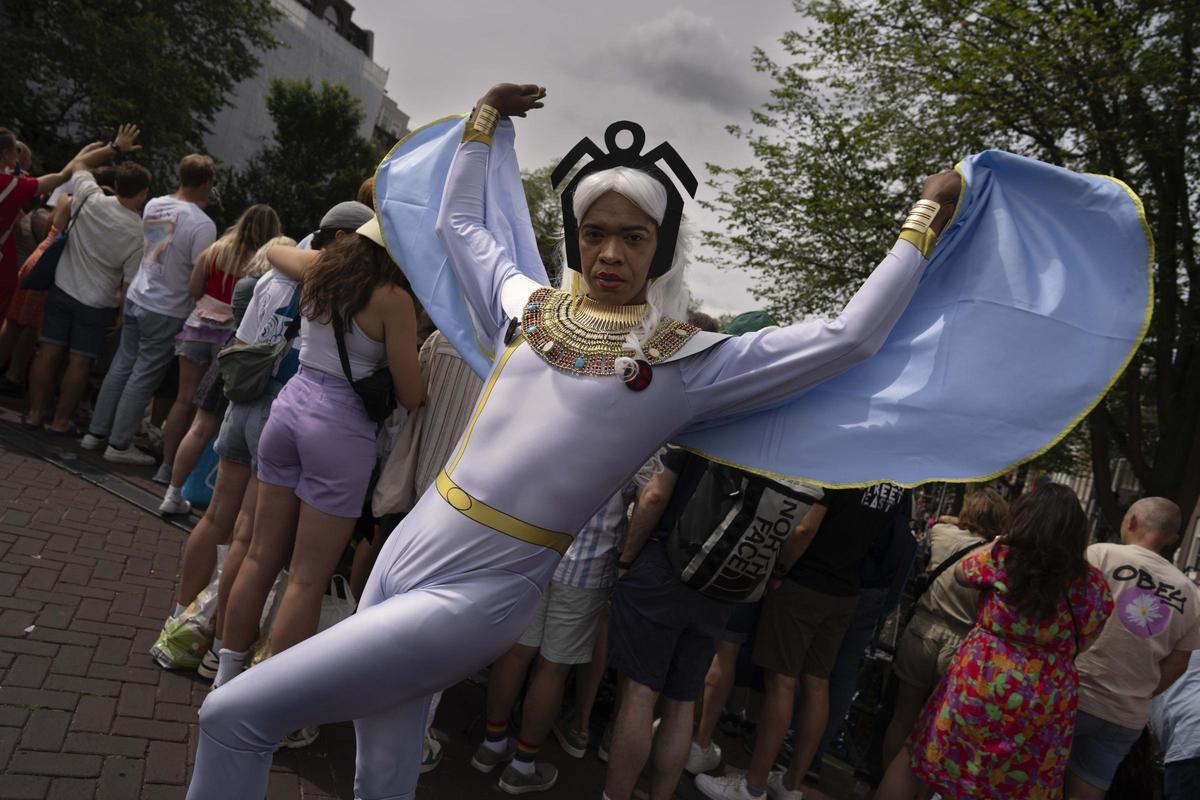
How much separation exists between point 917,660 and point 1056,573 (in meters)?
1.03

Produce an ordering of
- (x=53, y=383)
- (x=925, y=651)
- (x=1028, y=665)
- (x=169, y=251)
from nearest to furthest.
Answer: (x=1028, y=665) → (x=925, y=651) → (x=169, y=251) → (x=53, y=383)

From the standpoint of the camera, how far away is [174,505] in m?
5.31

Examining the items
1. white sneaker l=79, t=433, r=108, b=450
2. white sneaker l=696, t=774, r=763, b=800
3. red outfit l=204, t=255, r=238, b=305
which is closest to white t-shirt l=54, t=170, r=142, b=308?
white sneaker l=79, t=433, r=108, b=450

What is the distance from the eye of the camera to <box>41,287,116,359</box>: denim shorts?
6.27 meters

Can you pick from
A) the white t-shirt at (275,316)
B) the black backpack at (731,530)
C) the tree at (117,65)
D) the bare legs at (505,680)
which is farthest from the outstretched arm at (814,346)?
the tree at (117,65)

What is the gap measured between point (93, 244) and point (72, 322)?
612 mm

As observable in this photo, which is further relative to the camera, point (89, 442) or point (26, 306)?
point (26, 306)

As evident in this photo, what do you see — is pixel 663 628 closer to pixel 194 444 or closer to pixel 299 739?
pixel 299 739

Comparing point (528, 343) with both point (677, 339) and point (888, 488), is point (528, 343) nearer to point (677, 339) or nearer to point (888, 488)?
point (677, 339)

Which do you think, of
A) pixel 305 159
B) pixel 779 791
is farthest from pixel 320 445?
pixel 305 159

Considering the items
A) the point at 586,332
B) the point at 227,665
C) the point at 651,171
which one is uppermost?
the point at 651,171

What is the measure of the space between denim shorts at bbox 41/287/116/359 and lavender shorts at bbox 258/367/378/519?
4.05 meters

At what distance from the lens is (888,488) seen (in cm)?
418

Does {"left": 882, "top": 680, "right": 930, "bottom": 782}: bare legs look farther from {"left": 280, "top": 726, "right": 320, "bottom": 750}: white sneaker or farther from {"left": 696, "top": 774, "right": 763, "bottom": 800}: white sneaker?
{"left": 280, "top": 726, "right": 320, "bottom": 750}: white sneaker
